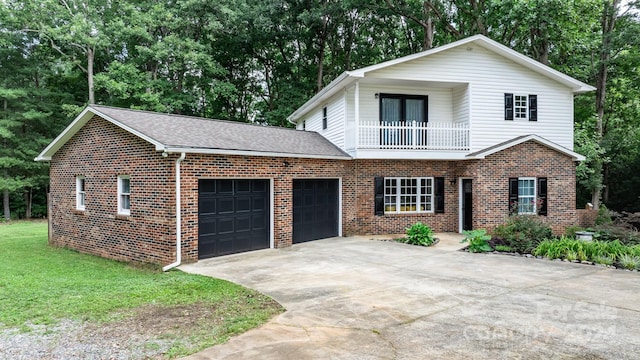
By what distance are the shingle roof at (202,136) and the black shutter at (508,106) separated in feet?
21.4

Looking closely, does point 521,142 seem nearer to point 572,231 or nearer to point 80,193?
point 572,231

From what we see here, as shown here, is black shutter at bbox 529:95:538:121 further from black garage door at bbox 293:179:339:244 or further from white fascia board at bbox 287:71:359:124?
black garage door at bbox 293:179:339:244

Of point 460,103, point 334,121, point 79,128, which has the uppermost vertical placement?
point 460,103

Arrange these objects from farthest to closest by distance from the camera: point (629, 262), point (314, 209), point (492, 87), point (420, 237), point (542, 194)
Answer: point (492, 87), point (542, 194), point (314, 209), point (420, 237), point (629, 262)

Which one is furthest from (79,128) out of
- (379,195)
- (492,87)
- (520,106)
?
(520,106)

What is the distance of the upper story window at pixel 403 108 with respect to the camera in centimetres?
1459

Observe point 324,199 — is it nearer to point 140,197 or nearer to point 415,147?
point 415,147

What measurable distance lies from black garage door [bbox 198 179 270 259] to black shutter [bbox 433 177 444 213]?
673cm

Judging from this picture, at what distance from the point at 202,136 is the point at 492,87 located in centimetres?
1080

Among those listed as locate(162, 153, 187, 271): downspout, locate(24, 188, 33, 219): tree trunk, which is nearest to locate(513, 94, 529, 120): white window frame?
locate(162, 153, 187, 271): downspout

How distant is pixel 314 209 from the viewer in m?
12.5

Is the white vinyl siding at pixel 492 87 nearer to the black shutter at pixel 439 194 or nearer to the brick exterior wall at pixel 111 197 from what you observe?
the black shutter at pixel 439 194

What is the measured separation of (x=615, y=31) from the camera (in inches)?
736

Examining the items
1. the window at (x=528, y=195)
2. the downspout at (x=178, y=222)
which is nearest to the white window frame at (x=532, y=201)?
the window at (x=528, y=195)
